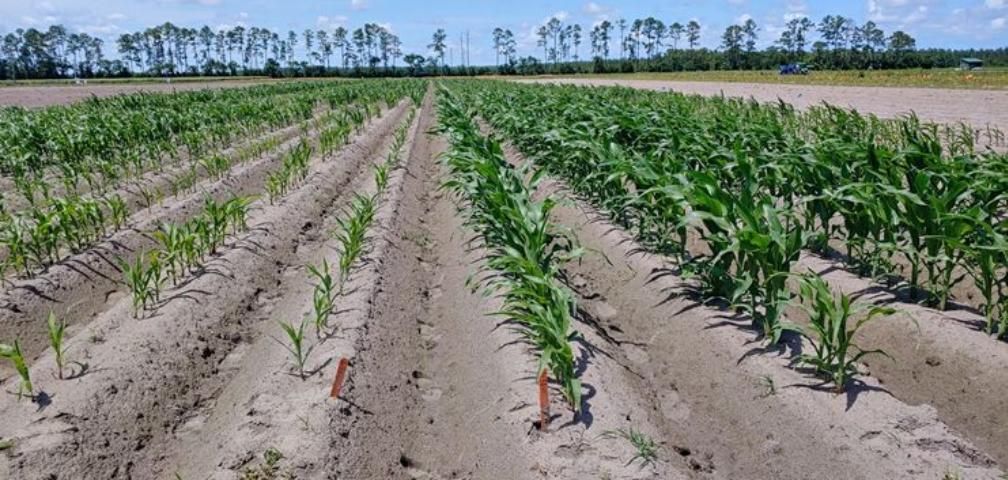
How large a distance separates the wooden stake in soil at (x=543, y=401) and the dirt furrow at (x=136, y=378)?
5.78ft

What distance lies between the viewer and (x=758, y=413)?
334 cm

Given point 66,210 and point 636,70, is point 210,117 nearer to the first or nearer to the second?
point 66,210

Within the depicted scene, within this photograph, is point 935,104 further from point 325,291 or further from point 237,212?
point 325,291

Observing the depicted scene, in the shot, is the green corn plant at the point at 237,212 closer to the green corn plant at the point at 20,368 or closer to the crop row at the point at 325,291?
the crop row at the point at 325,291

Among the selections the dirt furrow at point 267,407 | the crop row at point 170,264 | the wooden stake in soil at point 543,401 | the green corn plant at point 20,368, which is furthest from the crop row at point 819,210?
the green corn plant at point 20,368

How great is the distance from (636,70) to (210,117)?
76.3m

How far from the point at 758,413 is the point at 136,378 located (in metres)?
3.18

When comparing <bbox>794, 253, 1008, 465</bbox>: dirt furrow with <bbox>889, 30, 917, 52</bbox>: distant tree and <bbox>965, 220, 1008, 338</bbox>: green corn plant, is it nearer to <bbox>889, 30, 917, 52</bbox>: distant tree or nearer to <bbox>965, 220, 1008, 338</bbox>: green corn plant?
<bbox>965, 220, 1008, 338</bbox>: green corn plant

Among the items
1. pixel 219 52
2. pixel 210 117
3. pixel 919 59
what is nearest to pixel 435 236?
pixel 210 117

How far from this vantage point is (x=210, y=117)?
16.2 metres

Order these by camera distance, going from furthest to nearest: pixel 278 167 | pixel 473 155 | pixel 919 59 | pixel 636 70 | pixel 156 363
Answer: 1. pixel 636 70
2. pixel 919 59
3. pixel 278 167
4. pixel 473 155
5. pixel 156 363

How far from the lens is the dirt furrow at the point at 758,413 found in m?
2.85

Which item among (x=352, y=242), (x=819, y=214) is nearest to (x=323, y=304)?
(x=352, y=242)

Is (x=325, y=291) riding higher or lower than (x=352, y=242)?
lower
